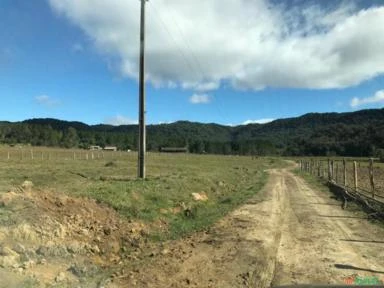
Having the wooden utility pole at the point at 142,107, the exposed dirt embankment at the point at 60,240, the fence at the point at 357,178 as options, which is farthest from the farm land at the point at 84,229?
the fence at the point at 357,178

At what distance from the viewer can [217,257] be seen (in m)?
10.6

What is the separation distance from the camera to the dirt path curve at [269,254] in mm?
8917

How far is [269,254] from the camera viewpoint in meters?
10.9

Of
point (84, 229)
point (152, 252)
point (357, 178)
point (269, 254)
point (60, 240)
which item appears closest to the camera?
point (60, 240)

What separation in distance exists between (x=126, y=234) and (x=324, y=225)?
6.61m

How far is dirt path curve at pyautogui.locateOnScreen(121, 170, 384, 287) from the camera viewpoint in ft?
29.3

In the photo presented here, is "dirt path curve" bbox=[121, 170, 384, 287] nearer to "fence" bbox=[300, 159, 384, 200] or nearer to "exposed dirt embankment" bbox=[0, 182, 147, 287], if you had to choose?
"exposed dirt embankment" bbox=[0, 182, 147, 287]

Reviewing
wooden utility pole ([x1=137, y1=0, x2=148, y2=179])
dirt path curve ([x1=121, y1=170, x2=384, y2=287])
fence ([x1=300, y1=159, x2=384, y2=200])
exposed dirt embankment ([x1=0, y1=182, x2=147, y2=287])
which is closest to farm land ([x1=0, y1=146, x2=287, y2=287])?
exposed dirt embankment ([x1=0, y1=182, x2=147, y2=287])

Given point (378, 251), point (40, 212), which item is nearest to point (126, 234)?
point (40, 212)

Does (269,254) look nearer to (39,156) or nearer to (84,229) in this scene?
(84,229)

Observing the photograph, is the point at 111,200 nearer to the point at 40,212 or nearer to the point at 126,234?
the point at 126,234

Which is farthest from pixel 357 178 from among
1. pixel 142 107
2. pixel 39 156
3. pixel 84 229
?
pixel 39 156

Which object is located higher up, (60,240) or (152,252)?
(60,240)

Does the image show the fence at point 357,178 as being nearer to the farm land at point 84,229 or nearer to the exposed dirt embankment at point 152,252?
the exposed dirt embankment at point 152,252
